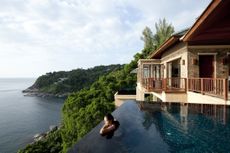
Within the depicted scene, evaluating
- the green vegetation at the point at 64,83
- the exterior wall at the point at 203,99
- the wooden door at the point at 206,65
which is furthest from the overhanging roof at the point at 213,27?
the green vegetation at the point at 64,83

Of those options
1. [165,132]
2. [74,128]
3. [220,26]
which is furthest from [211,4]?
[74,128]

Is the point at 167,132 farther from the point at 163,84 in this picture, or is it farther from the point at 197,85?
the point at 163,84

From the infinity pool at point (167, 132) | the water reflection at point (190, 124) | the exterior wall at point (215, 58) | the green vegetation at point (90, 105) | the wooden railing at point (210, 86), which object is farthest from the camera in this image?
the green vegetation at point (90, 105)

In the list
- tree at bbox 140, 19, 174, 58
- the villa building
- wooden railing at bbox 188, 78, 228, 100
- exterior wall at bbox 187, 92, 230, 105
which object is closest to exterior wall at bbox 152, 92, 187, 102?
the villa building

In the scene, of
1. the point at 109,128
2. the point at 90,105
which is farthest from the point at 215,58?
the point at 90,105

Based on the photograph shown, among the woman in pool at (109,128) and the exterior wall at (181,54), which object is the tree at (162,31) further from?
the woman in pool at (109,128)

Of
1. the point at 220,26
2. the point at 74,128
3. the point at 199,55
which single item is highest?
the point at 220,26

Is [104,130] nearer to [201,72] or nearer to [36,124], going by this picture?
[201,72]

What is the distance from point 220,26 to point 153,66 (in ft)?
45.6

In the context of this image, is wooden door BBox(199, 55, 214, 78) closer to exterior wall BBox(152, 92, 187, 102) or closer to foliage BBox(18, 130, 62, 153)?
exterior wall BBox(152, 92, 187, 102)

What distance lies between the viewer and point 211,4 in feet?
29.3

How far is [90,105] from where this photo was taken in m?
32.7

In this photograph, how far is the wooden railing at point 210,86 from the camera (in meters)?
10.0

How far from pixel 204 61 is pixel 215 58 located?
0.63 metres
